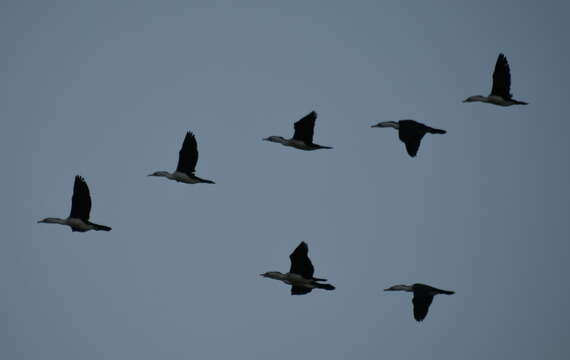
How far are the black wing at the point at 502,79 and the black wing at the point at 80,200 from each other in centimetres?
1475

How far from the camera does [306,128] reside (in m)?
36.6

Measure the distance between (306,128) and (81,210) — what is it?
8.34m

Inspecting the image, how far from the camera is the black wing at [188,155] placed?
36.2 metres

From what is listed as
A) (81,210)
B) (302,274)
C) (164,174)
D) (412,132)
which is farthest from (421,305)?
(81,210)

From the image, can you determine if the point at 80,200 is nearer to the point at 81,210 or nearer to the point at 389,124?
the point at 81,210

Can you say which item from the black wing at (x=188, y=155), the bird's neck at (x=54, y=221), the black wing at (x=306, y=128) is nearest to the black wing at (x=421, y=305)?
the black wing at (x=306, y=128)

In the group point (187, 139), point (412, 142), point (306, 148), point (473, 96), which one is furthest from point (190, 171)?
point (473, 96)

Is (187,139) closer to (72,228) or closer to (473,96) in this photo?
(72,228)

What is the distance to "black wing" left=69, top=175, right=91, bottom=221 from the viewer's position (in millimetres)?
34469

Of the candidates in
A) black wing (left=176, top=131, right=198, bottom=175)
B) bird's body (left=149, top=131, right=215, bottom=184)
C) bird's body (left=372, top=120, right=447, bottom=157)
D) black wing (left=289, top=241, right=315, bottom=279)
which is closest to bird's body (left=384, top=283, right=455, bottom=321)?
Result: black wing (left=289, top=241, right=315, bottom=279)

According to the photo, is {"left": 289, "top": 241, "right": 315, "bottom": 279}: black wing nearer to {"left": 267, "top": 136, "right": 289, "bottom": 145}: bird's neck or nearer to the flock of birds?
the flock of birds

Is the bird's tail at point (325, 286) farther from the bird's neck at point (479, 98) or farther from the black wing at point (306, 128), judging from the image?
the bird's neck at point (479, 98)

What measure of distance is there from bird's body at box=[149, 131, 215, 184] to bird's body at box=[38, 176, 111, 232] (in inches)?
139

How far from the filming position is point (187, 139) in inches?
1425
